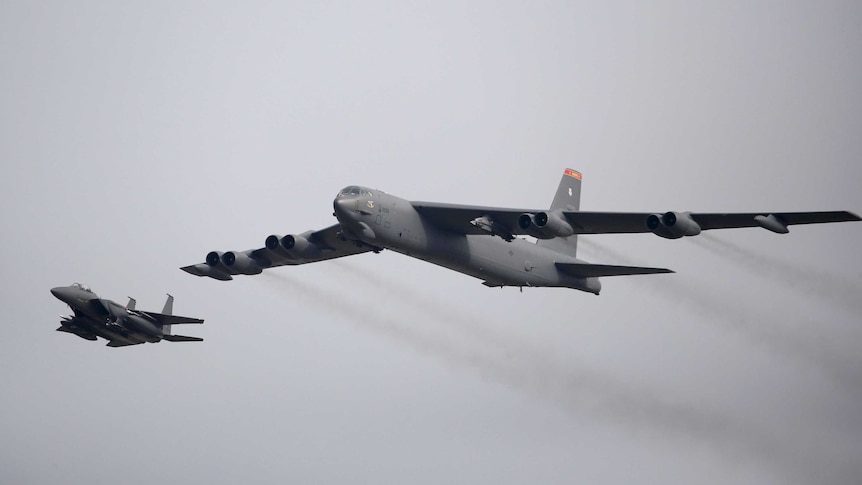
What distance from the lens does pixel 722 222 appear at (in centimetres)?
3919

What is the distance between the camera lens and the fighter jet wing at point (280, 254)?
4547 cm

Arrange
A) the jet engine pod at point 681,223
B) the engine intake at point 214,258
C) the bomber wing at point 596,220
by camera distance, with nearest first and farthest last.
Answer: the bomber wing at point 596,220 < the jet engine pod at point 681,223 < the engine intake at point 214,258

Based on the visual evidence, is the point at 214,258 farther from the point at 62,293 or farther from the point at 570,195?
the point at 570,195

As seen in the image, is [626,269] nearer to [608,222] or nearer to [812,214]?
[608,222]

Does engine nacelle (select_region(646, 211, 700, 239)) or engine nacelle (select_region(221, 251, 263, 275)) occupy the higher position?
engine nacelle (select_region(221, 251, 263, 275))

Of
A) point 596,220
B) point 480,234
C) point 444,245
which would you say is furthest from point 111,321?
point 596,220

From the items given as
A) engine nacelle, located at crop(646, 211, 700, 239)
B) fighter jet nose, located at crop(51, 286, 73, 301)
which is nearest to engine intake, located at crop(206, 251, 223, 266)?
fighter jet nose, located at crop(51, 286, 73, 301)

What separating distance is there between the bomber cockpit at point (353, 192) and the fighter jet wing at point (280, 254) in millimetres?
4544

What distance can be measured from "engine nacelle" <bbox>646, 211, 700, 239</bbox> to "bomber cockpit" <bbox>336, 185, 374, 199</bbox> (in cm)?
949

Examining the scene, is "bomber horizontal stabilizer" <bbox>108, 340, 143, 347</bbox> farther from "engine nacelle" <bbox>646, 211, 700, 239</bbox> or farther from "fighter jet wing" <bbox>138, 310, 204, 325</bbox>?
"engine nacelle" <bbox>646, 211, 700, 239</bbox>

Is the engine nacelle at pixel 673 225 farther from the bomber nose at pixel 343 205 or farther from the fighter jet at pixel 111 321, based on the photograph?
the fighter jet at pixel 111 321

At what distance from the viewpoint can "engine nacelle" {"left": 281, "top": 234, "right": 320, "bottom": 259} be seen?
149 feet

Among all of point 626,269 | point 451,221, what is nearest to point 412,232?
point 451,221

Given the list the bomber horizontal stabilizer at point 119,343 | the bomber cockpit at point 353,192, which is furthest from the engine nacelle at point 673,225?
the bomber horizontal stabilizer at point 119,343
